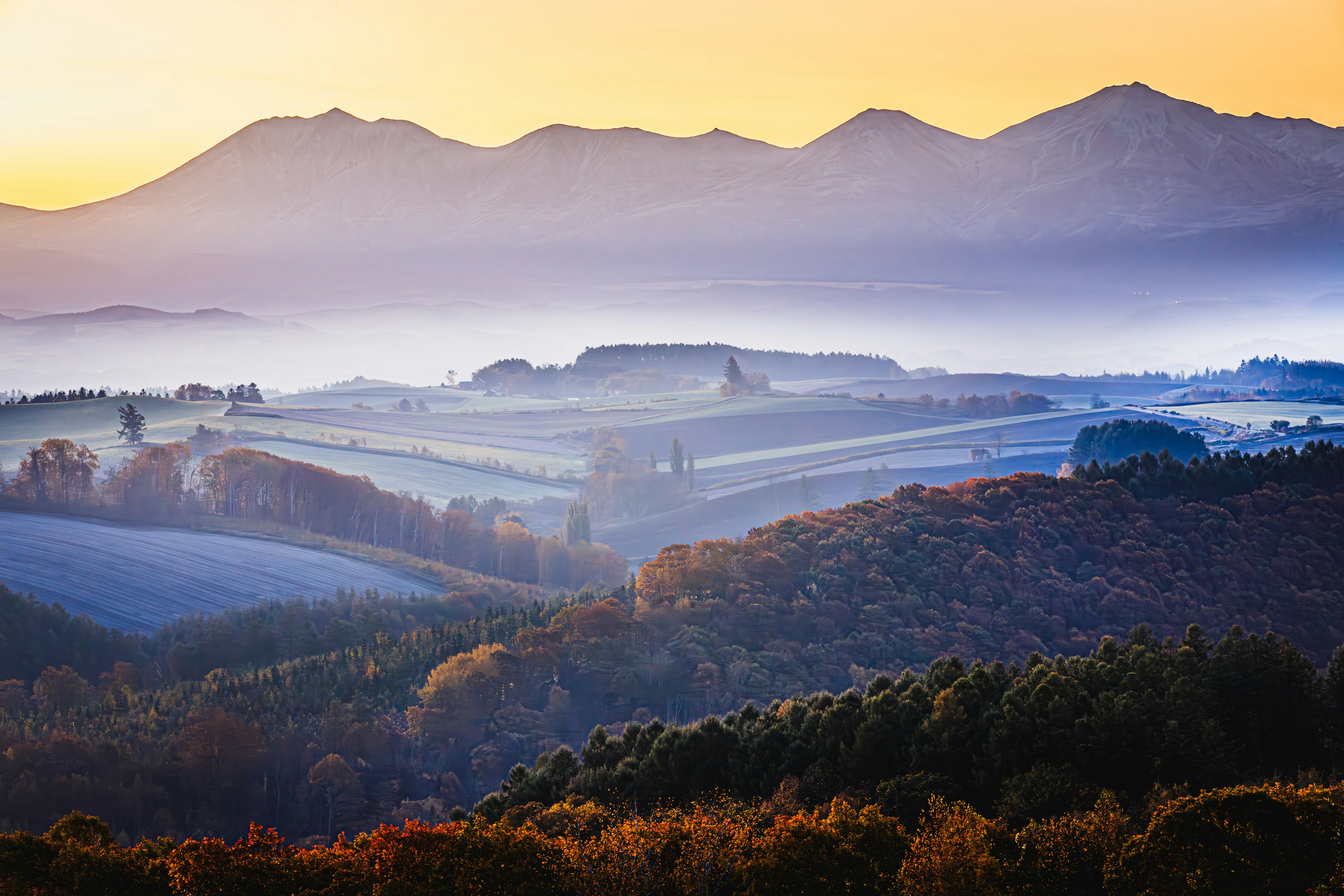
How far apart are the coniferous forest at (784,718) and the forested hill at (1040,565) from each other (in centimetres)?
40

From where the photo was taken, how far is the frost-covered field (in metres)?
119

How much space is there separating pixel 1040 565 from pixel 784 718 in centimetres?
7312

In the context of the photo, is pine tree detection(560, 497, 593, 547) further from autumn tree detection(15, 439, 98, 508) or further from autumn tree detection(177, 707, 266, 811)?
autumn tree detection(177, 707, 266, 811)

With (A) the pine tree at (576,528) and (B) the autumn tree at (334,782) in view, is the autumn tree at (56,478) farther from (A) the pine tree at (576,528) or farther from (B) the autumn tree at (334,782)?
(B) the autumn tree at (334,782)

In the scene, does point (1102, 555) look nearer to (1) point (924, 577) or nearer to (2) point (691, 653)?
(1) point (924, 577)

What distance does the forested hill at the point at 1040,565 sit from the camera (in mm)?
105938

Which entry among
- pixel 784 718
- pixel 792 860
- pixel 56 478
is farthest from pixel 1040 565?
pixel 56 478

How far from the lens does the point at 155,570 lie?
414ft

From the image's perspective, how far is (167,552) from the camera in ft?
436

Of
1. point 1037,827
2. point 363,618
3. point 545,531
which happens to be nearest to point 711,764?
point 1037,827

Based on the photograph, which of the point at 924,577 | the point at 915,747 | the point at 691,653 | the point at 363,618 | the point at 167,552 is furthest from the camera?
the point at 167,552

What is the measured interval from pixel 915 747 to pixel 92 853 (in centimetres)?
3250

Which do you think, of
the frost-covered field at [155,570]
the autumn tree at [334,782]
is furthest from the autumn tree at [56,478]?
the autumn tree at [334,782]

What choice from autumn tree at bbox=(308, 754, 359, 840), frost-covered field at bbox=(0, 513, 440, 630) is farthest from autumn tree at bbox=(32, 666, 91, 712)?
autumn tree at bbox=(308, 754, 359, 840)
